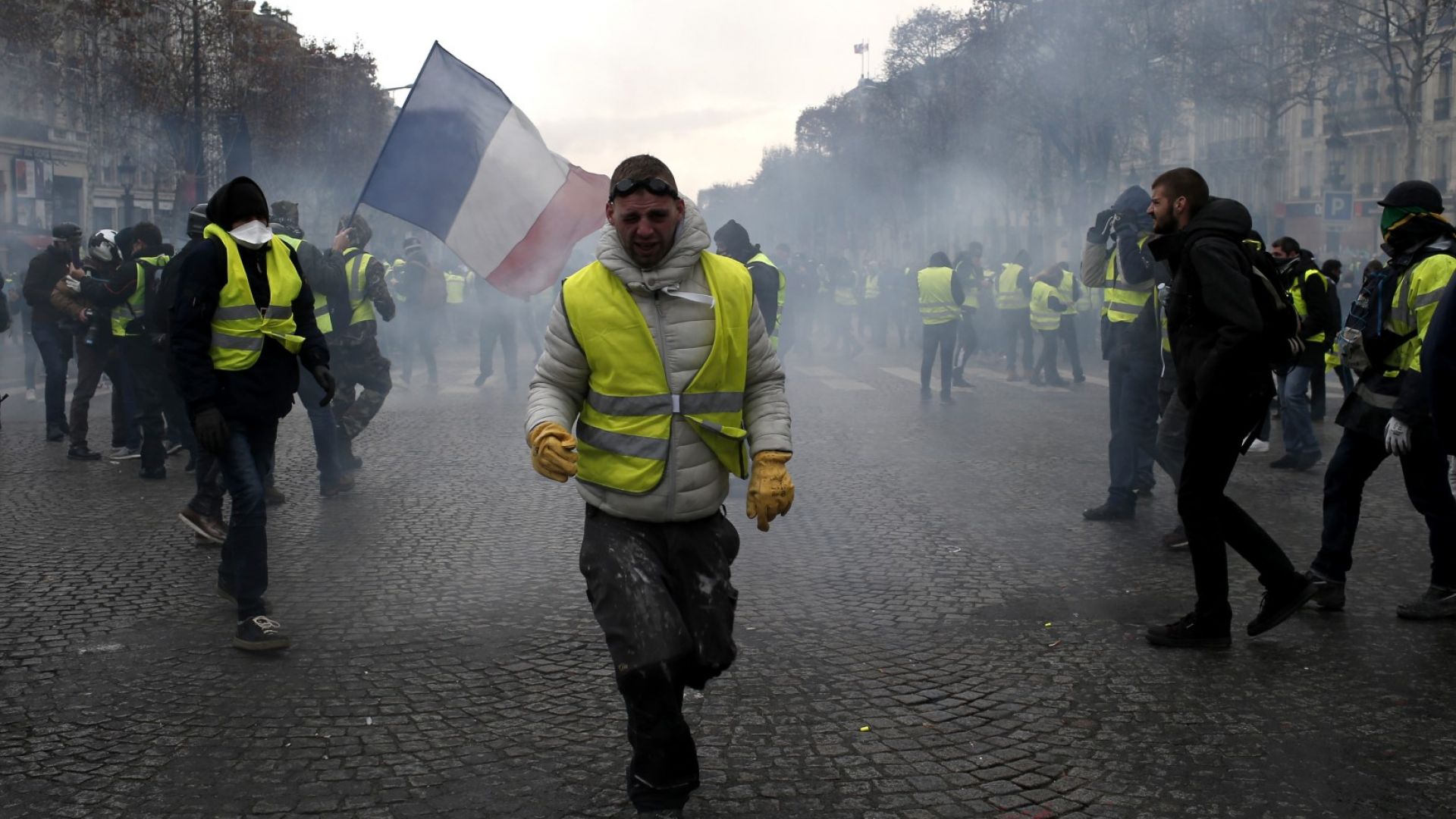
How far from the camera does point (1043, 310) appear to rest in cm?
1855

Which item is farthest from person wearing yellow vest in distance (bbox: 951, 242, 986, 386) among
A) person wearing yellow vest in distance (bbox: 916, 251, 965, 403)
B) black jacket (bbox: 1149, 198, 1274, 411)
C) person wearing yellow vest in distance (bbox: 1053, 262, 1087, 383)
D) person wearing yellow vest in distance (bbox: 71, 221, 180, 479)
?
black jacket (bbox: 1149, 198, 1274, 411)

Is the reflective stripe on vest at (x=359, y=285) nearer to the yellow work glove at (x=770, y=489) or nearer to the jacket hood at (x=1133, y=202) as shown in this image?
the jacket hood at (x=1133, y=202)

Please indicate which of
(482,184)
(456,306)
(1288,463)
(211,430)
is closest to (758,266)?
(482,184)

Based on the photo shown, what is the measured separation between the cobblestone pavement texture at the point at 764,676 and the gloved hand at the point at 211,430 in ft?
2.62

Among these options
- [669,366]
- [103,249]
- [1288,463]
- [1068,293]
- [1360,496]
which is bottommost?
[1288,463]

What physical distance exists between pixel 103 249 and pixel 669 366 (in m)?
8.78

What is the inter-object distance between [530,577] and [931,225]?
7110 centimetres

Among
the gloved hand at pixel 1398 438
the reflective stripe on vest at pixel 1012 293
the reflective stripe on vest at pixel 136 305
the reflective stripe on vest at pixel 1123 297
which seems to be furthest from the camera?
the reflective stripe on vest at pixel 1012 293

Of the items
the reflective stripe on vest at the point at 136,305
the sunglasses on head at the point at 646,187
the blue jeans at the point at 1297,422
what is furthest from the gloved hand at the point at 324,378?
the blue jeans at the point at 1297,422

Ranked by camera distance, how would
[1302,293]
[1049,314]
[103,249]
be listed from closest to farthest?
[1302,293], [103,249], [1049,314]

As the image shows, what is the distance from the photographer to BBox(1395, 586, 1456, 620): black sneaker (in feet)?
19.2

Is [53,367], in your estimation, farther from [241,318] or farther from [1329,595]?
[1329,595]

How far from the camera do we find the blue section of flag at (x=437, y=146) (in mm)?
9000

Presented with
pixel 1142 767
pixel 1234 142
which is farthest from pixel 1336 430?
pixel 1234 142
